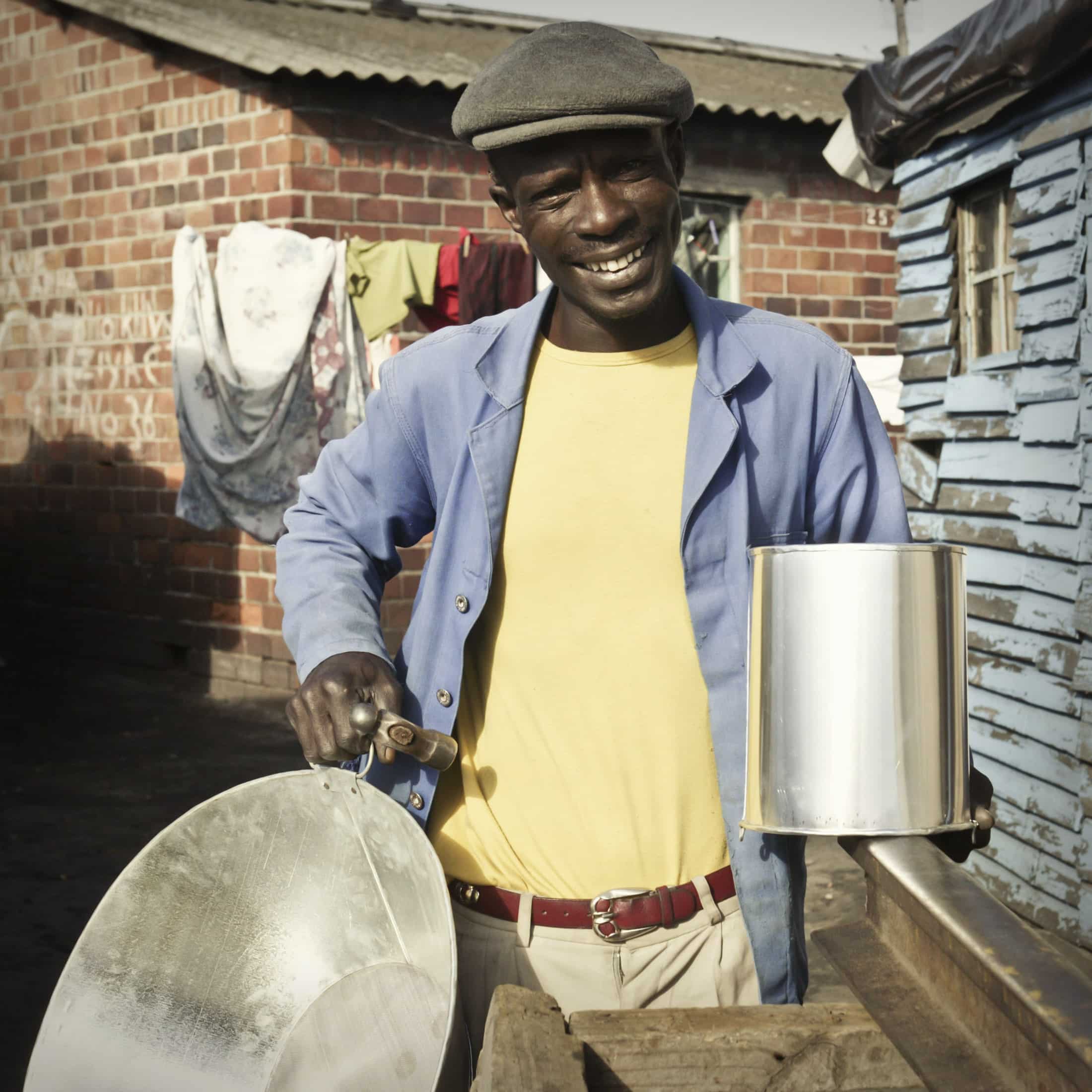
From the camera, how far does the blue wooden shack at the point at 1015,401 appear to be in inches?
207

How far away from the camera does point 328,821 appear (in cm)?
173

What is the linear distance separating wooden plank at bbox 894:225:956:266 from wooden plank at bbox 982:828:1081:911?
258 centimetres

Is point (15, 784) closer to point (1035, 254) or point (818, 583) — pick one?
point (1035, 254)

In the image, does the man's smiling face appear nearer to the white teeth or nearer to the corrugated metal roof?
the white teeth

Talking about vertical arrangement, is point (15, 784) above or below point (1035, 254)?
below

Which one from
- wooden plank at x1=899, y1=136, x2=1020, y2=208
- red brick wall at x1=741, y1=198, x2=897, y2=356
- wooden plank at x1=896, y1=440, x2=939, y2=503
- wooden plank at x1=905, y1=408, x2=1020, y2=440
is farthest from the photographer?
red brick wall at x1=741, y1=198, x2=897, y2=356

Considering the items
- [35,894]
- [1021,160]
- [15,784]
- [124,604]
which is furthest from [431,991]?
[124,604]

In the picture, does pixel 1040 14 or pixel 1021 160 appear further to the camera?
pixel 1021 160

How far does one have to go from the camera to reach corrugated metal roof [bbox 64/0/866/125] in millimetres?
8852

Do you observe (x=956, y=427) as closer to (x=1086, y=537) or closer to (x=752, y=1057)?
(x=1086, y=537)

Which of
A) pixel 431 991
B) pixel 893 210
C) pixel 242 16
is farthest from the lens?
pixel 893 210

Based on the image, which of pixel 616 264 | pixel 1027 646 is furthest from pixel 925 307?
pixel 616 264

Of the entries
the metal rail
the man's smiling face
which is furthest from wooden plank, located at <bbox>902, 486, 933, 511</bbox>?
the metal rail

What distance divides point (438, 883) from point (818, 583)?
20.2 inches
